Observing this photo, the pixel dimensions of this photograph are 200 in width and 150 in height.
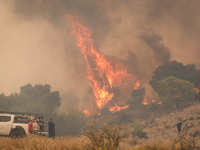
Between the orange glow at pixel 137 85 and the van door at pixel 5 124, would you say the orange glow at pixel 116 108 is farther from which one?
the van door at pixel 5 124

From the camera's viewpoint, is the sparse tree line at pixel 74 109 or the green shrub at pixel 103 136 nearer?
the green shrub at pixel 103 136

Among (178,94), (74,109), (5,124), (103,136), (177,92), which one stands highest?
(177,92)

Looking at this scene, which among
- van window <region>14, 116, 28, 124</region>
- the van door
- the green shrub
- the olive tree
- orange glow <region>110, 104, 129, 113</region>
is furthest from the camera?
orange glow <region>110, 104, 129, 113</region>

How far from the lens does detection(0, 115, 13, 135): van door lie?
15.4 metres

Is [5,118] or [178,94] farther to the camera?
[178,94]

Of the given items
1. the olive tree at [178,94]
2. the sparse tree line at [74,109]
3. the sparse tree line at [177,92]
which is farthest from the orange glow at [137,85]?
the olive tree at [178,94]

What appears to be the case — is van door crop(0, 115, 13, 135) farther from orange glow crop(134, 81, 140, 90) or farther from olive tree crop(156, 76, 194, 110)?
orange glow crop(134, 81, 140, 90)

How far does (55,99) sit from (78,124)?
44.4ft

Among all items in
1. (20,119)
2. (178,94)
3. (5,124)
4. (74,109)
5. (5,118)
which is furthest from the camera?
(178,94)

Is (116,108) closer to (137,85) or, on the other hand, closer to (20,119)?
(137,85)

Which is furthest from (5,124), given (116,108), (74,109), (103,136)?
(116,108)

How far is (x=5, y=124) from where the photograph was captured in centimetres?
1552

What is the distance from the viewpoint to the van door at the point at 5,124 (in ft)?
50.5

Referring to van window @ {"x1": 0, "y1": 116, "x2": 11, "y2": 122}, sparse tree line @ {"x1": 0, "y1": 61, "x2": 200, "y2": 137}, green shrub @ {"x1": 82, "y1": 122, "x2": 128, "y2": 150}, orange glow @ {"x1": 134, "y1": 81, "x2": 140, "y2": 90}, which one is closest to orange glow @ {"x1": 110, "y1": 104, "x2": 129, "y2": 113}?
sparse tree line @ {"x1": 0, "y1": 61, "x2": 200, "y2": 137}
